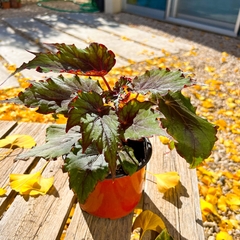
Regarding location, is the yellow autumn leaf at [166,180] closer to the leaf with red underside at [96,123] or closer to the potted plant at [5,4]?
the leaf with red underside at [96,123]

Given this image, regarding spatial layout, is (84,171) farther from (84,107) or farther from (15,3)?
(15,3)

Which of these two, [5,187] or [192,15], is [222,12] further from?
[5,187]

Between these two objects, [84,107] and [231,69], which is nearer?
[84,107]

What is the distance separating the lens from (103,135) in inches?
26.6

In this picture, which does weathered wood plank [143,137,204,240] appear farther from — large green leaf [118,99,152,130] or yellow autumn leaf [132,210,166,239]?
large green leaf [118,99,152,130]

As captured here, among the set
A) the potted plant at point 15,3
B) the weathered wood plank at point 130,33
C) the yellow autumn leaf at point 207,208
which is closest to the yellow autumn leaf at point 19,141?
the yellow autumn leaf at point 207,208

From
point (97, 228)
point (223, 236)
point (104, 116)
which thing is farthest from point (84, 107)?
point (223, 236)

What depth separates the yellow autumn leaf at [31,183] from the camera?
111 centimetres

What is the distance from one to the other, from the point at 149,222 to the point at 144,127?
1.51ft

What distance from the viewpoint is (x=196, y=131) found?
0.79 m

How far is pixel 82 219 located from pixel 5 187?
36 cm

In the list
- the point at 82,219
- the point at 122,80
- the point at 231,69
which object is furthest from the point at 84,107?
the point at 231,69

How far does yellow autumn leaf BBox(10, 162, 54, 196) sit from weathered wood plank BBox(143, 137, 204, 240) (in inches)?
16.1

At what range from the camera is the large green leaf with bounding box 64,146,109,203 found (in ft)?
2.49
